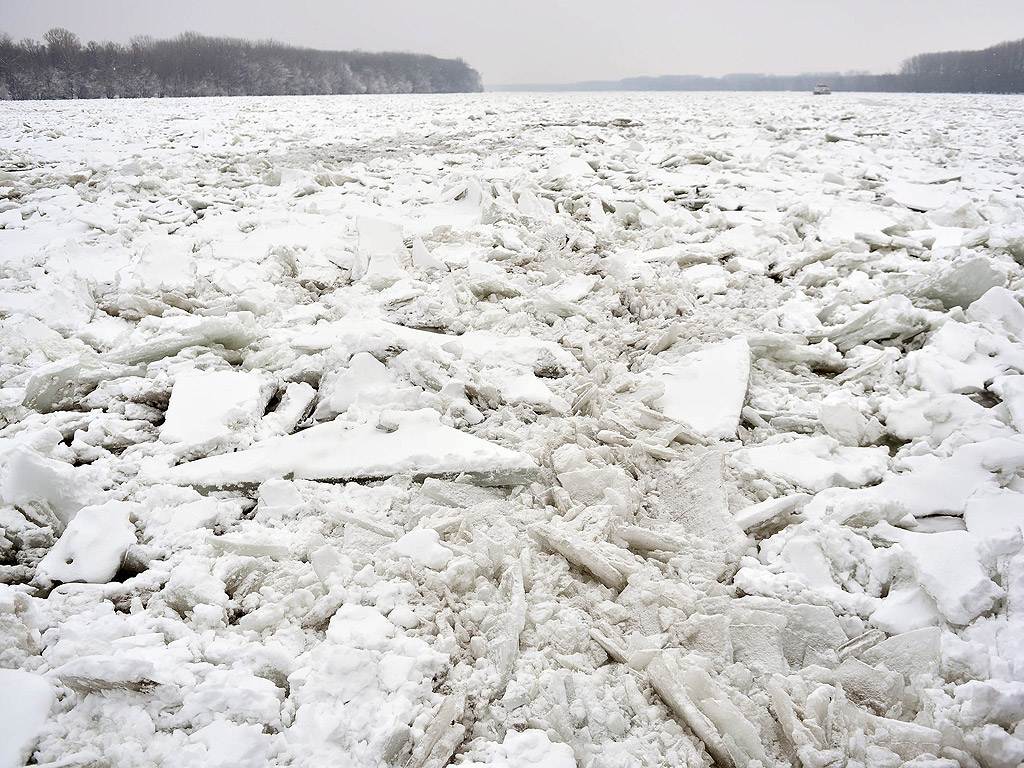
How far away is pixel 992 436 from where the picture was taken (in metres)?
1.87

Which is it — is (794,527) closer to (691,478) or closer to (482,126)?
(691,478)

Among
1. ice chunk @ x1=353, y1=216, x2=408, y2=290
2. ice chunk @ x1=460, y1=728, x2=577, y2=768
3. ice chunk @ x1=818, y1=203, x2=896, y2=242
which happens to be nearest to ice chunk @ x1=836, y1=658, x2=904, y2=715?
ice chunk @ x1=460, y1=728, x2=577, y2=768

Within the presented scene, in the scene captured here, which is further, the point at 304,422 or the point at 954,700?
the point at 304,422

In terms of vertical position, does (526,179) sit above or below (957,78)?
below

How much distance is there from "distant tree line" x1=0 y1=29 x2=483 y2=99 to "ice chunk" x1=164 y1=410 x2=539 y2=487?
31.1 metres

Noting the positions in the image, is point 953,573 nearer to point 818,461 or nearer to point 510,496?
point 818,461

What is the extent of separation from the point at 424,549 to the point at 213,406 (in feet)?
3.87

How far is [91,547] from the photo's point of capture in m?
1.51

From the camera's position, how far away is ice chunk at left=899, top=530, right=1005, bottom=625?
1307 mm

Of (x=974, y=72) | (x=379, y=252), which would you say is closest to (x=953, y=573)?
(x=379, y=252)

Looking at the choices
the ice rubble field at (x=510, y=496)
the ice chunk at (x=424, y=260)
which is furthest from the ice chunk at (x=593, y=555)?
the ice chunk at (x=424, y=260)

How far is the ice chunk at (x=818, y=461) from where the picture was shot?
1870 millimetres

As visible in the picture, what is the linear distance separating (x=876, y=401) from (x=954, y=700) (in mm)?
1361

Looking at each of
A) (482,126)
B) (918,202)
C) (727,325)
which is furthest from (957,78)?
(727,325)
